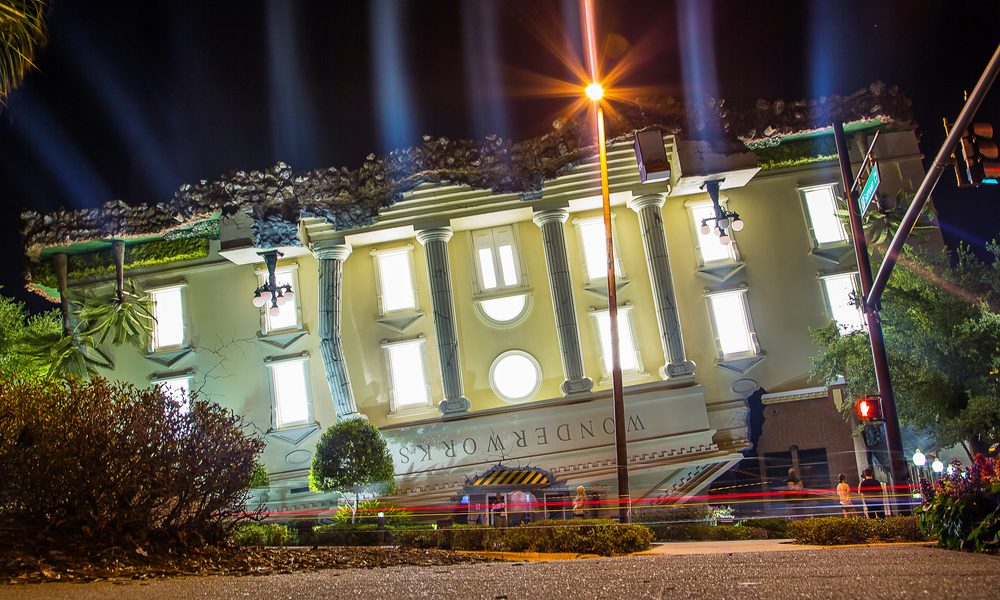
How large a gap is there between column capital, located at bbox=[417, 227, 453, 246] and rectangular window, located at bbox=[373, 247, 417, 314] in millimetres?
→ 1275

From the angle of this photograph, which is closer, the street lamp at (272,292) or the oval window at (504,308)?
the street lamp at (272,292)

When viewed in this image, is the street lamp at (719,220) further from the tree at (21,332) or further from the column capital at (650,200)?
the tree at (21,332)

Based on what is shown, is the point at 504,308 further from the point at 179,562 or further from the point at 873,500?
the point at 179,562

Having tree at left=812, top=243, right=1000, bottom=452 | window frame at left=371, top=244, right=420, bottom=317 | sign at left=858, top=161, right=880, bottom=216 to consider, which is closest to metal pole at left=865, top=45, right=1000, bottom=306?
sign at left=858, top=161, right=880, bottom=216

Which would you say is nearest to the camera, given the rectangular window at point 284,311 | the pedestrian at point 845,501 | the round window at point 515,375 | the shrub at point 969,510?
the shrub at point 969,510

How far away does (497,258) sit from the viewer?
29703 mm

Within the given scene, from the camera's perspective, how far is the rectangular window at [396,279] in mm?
29641

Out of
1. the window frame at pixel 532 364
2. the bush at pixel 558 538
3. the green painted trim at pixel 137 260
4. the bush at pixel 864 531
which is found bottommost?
the bush at pixel 864 531

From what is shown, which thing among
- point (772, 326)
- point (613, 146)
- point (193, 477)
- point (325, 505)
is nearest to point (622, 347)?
point (772, 326)

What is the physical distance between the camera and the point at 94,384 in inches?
435

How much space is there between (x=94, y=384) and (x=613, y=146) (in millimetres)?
20369

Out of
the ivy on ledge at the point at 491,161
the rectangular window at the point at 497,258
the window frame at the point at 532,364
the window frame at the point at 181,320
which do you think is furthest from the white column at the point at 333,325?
the window frame at the point at 181,320

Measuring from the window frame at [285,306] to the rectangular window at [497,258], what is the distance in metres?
6.79

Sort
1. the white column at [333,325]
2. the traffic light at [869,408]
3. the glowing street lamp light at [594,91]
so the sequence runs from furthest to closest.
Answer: the white column at [333,325], the glowing street lamp light at [594,91], the traffic light at [869,408]
